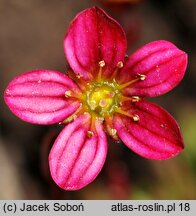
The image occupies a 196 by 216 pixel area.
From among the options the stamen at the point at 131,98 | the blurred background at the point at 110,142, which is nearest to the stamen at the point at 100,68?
the stamen at the point at 131,98

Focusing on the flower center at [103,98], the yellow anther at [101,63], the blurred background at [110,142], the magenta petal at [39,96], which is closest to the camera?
the magenta petal at [39,96]

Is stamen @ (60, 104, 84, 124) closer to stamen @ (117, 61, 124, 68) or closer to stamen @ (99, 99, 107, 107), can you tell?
stamen @ (99, 99, 107, 107)

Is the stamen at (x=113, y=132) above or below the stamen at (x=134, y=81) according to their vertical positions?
below

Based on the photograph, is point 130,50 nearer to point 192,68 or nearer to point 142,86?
point 192,68

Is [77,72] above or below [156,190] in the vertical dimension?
above

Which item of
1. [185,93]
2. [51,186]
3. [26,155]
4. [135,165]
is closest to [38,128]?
[26,155]

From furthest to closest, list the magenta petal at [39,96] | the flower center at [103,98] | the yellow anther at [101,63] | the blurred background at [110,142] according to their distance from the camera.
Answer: the blurred background at [110,142]
the flower center at [103,98]
the yellow anther at [101,63]
the magenta petal at [39,96]

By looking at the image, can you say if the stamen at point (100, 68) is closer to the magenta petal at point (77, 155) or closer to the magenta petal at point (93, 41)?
the magenta petal at point (93, 41)

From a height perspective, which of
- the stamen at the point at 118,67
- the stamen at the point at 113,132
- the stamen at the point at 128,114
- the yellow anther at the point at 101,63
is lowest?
the stamen at the point at 113,132
